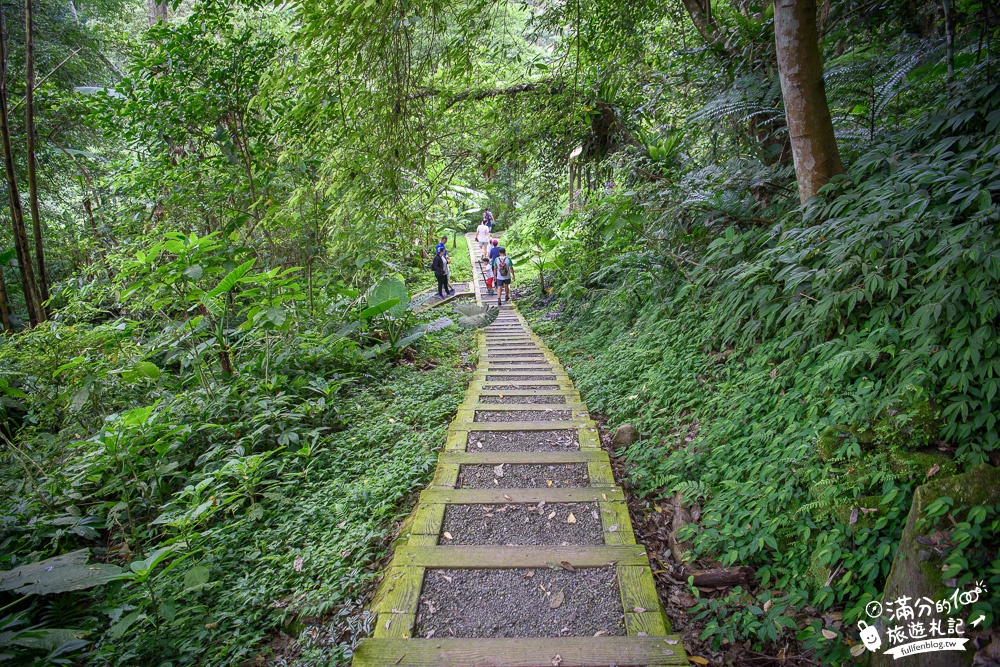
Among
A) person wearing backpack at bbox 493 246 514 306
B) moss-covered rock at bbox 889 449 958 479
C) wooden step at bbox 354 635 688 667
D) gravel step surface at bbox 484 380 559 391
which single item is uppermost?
person wearing backpack at bbox 493 246 514 306

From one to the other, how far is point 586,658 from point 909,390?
194 centimetres

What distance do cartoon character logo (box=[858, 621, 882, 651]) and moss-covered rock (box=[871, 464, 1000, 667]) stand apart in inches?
0.7

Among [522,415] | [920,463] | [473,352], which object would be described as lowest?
[522,415]

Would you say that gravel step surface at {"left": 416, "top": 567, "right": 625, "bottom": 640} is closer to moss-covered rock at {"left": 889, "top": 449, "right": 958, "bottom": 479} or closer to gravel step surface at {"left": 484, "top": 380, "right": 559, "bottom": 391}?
moss-covered rock at {"left": 889, "top": 449, "right": 958, "bottom": 479}

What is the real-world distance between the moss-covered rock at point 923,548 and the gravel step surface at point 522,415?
288cm

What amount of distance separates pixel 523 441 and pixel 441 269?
9.46m

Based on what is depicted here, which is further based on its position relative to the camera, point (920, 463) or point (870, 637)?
point (920, 463)

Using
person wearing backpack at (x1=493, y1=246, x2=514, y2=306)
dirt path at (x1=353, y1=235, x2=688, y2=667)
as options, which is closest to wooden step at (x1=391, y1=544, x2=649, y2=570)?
dirt path at (x1=353, y1=235, x2=688, y2=667)

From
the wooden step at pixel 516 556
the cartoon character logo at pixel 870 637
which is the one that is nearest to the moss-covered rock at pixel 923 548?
the cartoon character logo at pixel 870 637

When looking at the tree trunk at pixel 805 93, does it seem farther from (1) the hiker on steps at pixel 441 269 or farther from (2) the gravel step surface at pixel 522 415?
(1) the hiker on steps at pixel 441 269

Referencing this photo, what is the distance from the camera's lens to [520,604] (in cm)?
238

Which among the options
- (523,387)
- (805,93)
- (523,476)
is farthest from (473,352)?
(805,93)

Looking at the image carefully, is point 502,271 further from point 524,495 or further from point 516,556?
point 516,556

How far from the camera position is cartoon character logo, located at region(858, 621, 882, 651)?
5.82 feet
